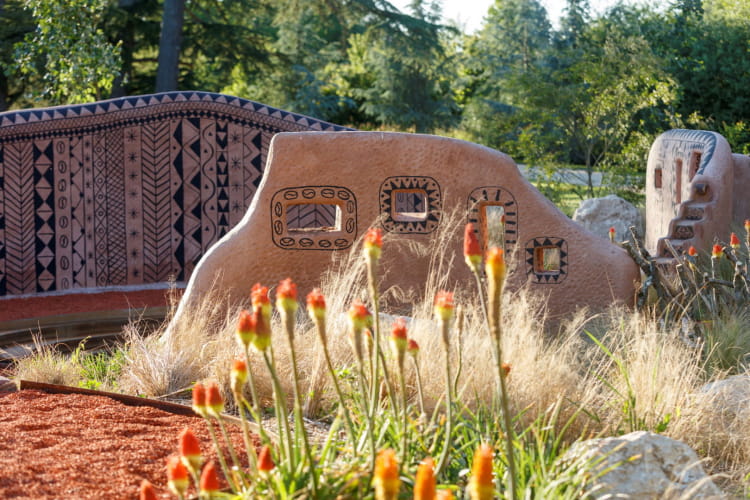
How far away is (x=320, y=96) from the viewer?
2081 cm

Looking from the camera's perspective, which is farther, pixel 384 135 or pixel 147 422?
pixel 384 135

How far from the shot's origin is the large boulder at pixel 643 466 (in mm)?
2939

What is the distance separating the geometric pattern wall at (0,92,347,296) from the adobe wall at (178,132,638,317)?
3330mm

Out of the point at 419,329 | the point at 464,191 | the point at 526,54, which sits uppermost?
the point at 526,54

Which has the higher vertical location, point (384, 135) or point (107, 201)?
point (384, 135)

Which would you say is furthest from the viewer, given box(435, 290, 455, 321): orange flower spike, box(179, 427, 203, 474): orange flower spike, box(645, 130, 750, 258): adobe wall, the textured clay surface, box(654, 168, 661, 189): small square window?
box(654, 168, 661, 189): small square window

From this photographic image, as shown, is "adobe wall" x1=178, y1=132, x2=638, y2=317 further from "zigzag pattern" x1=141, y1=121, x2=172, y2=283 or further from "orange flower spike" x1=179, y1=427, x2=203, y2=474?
"orange flower spike" x1=179, y1=427, x2=203, y2=474

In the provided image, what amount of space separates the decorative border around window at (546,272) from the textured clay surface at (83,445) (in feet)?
11.1

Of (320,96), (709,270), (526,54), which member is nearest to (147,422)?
(709,270)

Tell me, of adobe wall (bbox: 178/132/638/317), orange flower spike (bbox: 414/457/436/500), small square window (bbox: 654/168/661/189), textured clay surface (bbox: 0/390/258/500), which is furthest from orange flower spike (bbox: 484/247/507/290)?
small square window (bbox: 654/168/661/189)

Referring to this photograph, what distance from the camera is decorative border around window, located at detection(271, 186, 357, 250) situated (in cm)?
639

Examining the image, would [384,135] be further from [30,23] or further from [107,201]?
[30,23]

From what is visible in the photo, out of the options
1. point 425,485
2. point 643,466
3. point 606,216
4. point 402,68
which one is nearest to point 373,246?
point 425,485

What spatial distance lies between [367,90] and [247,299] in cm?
1879
